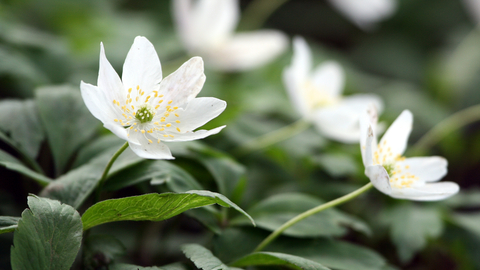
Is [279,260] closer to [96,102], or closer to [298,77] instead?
[96,102]

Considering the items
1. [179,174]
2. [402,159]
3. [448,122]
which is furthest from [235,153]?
[448,122]

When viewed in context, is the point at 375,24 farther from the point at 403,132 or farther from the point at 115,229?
the point at 115,229

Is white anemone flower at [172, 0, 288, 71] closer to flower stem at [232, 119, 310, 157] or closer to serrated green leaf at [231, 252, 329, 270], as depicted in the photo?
flower stem at [232, 119, 310, 157]

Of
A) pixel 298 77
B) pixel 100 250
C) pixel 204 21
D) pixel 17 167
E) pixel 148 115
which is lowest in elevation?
pixel 100 250

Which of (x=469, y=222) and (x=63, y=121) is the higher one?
(x=63, y=121)

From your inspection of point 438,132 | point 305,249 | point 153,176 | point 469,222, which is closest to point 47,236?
→ point 153,176

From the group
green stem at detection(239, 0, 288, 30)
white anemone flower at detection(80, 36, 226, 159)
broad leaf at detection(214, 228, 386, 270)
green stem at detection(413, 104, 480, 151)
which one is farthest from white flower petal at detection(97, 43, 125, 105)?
green stem at detection(239, 0, 288, 30)
